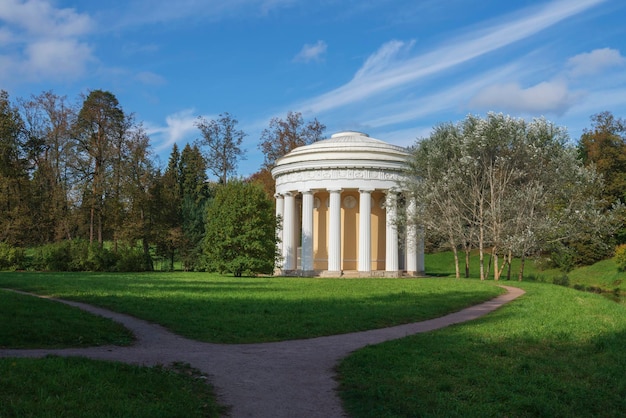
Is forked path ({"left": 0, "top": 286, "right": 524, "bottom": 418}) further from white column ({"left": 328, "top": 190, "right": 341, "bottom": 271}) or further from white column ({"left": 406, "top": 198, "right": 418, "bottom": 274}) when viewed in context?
white column ({"left": 328, "top": 190, "right": 341, "bottom": 271})

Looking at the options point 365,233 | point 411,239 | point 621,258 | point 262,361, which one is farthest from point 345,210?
point 262,361

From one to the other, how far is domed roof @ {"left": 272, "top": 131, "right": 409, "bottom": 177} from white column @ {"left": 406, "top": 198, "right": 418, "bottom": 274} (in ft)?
16.7

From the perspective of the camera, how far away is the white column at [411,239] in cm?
4244

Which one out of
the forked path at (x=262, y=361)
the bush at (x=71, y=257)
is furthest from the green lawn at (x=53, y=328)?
the bush at (x=71, y=257)

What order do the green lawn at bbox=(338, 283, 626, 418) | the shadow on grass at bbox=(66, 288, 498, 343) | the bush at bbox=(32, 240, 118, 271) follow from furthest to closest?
the bush at bbox=(32, 240, 118, 271) < the shadow on grass at bbox=(66, 288, 498, 343) < the green lawn at bbox=(338, 283, 626, 418)

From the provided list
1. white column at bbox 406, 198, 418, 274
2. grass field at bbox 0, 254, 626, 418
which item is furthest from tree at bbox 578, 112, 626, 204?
grass field at bbox 0, 254, 626, 418

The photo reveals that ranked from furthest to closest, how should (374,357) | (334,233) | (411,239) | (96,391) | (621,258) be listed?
(621,258)
(334,233)
(411,239)
(374,357)
(96,391)

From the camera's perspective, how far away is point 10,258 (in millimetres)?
47969

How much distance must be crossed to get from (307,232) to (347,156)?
7096 mm

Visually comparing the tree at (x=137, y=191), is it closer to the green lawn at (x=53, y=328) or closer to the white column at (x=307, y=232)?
the white column at (x=307, y=232)

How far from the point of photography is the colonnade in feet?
154

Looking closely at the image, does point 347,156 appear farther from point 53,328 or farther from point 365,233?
point 53,328

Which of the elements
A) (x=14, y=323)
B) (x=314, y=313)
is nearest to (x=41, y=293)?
(x=14, y=323)

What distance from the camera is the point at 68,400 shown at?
7.67 metres
